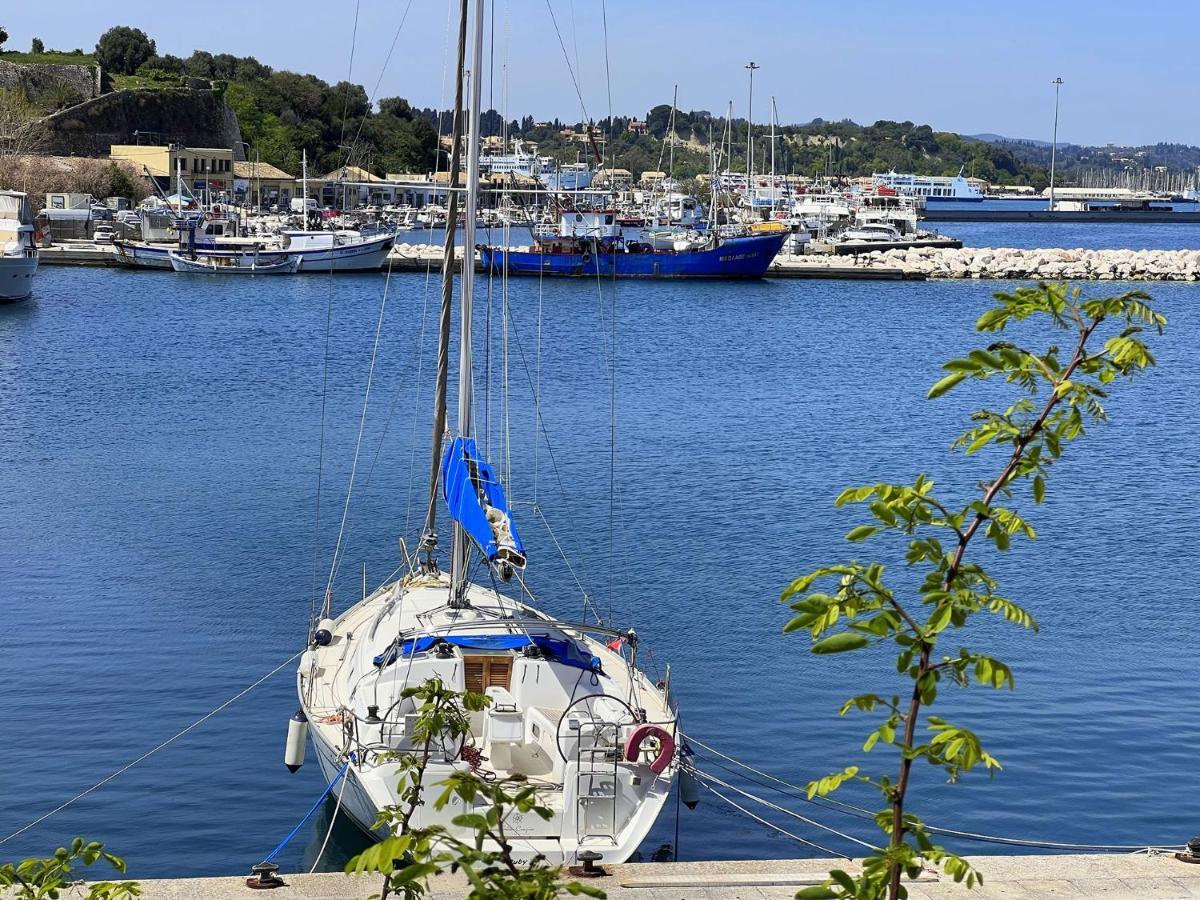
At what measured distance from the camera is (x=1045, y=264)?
98062 mm

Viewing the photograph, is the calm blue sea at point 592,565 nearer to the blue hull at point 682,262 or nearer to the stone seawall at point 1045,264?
the blue hull at point 682,262

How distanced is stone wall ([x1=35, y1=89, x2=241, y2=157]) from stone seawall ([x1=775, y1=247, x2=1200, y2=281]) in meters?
67.1

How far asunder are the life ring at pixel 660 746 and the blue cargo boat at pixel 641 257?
7736cm

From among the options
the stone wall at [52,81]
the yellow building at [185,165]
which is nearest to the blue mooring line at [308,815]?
the yellow building at [185,165]

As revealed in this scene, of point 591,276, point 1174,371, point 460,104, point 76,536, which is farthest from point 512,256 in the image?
point 460,104

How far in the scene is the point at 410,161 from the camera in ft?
536

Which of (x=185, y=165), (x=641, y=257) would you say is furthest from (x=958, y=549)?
(x=185, y=165)

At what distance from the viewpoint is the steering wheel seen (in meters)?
12.9

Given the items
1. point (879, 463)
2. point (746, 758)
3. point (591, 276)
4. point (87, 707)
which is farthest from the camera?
point (591, 276)

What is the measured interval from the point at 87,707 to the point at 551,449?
59.4 feet

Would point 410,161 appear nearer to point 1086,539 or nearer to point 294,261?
point 294,261

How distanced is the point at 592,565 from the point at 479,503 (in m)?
10.3

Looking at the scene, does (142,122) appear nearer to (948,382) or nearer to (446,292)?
(446,292)

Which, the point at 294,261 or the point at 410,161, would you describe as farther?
the point at 410,161
